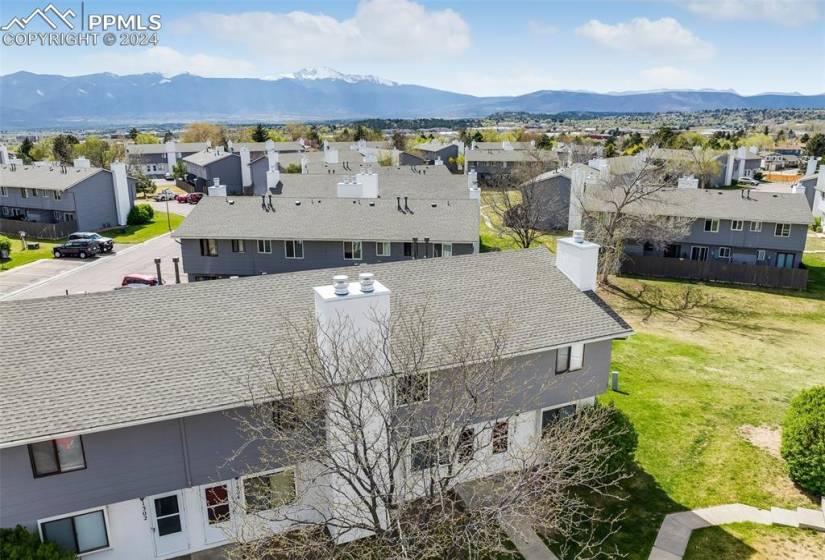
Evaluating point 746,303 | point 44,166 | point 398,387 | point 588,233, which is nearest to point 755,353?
point 746,303

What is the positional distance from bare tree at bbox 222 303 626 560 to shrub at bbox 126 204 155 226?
177 feet

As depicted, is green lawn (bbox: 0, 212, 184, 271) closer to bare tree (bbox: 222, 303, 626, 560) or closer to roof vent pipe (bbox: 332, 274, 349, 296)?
bare tree (bbox: 222, 303, 626, 560)

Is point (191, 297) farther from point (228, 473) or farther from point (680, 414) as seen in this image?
point (680, 414)

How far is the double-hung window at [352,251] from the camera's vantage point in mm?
36594

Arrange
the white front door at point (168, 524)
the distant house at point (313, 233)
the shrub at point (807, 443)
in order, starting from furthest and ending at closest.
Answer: the distant house at point (313, 233)
the shrub at point (807, 443)
the white front door at point (168, 524)

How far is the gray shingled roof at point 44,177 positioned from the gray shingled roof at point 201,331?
47.6m

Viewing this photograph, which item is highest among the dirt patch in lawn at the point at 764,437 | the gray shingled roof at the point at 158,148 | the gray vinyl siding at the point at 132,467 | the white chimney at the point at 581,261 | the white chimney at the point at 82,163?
the gray shingled roof at the point at 158,148

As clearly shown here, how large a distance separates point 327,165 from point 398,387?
59.1 metres

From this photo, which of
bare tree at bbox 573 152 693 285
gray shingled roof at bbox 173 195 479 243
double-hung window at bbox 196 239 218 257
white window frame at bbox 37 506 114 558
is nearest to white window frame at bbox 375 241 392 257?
gray shingled roof at bbox 173 195 479 243

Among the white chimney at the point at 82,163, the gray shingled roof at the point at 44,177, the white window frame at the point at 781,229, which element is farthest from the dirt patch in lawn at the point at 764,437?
the white chimney at the point at 82,163

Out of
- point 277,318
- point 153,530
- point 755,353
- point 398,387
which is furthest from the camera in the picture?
point 755,353

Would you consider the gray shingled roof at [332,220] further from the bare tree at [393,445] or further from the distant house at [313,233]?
the bare tree at [393,445]

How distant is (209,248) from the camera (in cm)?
3712

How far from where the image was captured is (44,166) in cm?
6425
